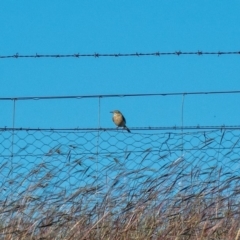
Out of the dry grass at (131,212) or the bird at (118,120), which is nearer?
the dry grass at (131,212)

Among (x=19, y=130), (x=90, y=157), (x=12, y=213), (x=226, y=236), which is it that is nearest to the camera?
(x=226, y=236)

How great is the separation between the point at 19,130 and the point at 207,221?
1.87 meters

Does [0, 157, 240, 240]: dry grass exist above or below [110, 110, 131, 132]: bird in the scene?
below

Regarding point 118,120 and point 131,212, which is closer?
point 131,212

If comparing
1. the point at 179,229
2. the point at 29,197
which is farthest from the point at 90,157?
the point at 179,229

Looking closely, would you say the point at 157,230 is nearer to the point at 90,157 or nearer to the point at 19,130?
the point at 90,157

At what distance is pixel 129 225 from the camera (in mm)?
4762

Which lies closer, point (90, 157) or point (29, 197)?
point (29, 197)

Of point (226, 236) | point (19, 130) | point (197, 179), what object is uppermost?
point (19, 130)

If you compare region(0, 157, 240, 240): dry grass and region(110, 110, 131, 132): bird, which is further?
region(110, 110, 131, 132): bird

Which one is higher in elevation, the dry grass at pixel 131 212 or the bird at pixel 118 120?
the bird at pixel 118 120

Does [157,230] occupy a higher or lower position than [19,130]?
lower

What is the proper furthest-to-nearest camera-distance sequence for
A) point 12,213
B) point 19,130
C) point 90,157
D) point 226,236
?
1. point 19,130
2. point 90,157
3. point 12,213
4. point 226,236

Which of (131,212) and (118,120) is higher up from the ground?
(118,120)
